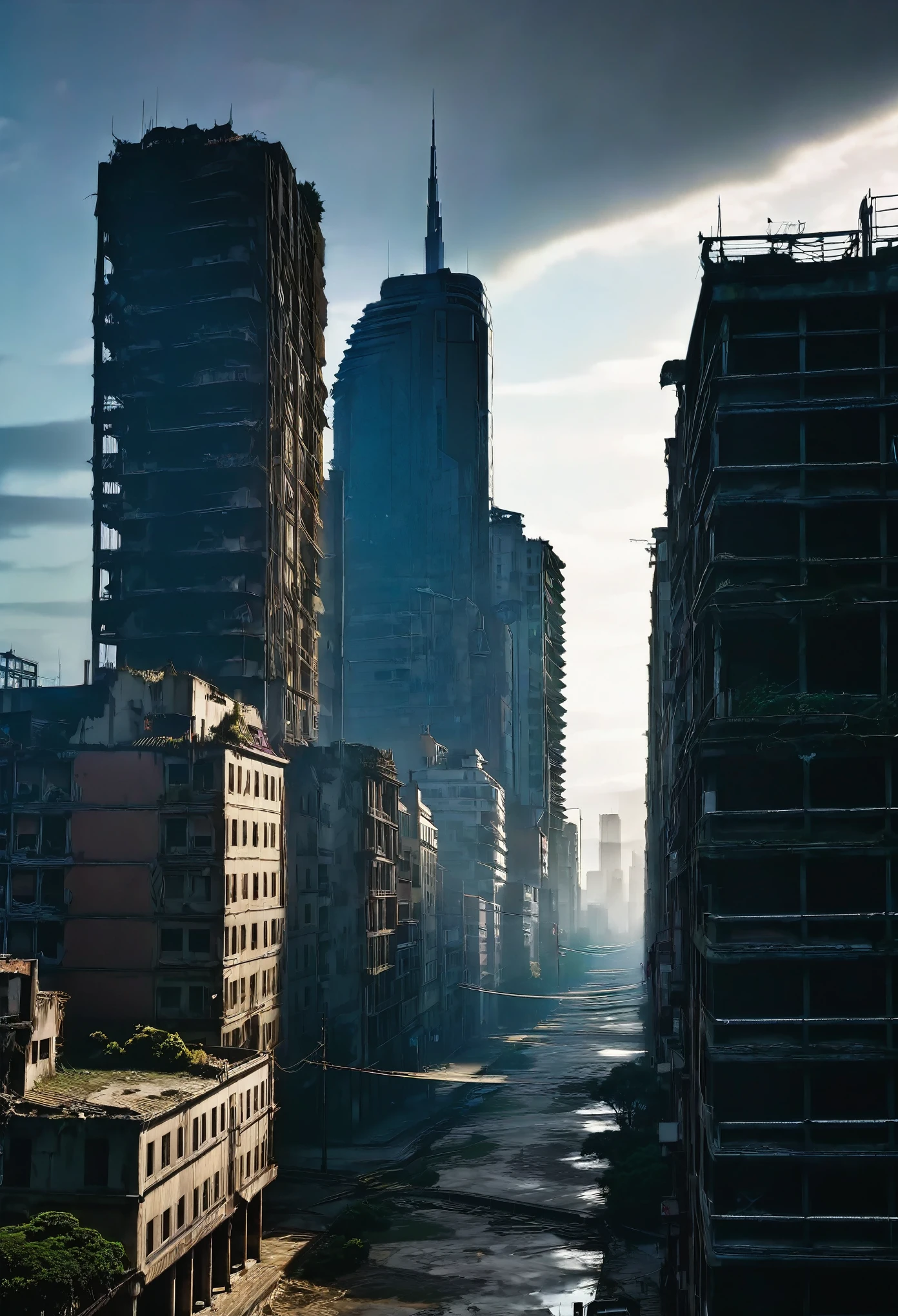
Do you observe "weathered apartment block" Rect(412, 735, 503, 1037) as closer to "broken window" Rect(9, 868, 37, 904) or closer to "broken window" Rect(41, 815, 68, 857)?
"broken window" Rect(9, 868, 37, 904)

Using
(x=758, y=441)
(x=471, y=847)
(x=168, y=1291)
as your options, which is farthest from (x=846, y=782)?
(x=471, y=847)

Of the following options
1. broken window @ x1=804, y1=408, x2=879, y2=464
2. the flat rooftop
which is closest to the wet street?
the flat rooftop

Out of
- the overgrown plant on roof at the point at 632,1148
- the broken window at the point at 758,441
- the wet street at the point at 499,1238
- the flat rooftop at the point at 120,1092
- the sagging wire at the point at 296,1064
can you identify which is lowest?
the wet street at the point at 499,1238

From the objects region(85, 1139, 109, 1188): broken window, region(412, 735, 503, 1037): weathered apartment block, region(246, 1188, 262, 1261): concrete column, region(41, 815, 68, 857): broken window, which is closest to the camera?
region(85, 1139, 109, 1188): broken window

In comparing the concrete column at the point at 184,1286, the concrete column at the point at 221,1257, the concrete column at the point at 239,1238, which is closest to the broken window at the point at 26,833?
the concrete column at the point at 239,1238

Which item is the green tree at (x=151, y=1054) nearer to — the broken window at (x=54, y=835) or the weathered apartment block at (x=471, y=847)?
the broken window at (x=54, y=835)

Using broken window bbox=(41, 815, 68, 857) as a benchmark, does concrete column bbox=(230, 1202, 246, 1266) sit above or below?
below

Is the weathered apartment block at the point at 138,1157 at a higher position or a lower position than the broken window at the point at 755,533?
lower
